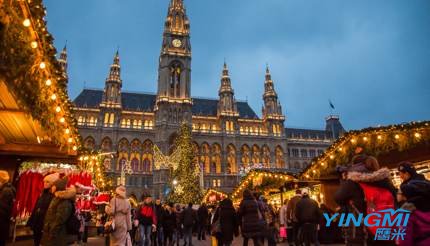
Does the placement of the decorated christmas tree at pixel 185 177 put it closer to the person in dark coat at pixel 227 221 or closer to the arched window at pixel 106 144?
the person in dark coat at pixel 227 221

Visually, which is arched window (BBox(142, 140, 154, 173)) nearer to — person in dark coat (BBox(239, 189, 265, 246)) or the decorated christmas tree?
the decorated christmas tree

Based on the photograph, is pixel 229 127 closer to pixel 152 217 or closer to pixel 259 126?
pixel 259 126

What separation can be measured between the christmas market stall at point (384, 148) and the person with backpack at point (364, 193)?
14.9 ft

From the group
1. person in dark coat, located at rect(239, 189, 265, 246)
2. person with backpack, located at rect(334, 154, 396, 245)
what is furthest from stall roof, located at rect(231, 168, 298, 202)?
person with backpack, located at rect(334, 154, 396, 245)

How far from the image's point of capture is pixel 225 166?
174 feet

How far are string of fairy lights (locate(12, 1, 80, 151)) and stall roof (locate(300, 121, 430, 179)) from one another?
792 cm

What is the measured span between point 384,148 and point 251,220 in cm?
647

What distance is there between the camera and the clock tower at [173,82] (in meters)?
49.6

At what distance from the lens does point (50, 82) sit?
593 centimetres

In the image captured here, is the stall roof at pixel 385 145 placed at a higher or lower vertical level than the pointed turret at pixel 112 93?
lower

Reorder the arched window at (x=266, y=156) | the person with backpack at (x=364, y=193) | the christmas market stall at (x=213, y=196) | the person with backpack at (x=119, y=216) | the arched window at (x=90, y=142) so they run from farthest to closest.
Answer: the arched window at (x=266, y=156) → the arched window at (x=90, y=142) → the christmas market stall at (x=213, y=196) → the person with backpack at (x=119, y=216) → the person with backpack at (x=364, y=193)

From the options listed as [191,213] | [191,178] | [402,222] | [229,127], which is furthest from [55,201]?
[229,127]

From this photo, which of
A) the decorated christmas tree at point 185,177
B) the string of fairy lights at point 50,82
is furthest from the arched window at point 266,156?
the string of fairy lights at point 50,82

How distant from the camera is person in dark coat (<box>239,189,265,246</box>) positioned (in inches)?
248
